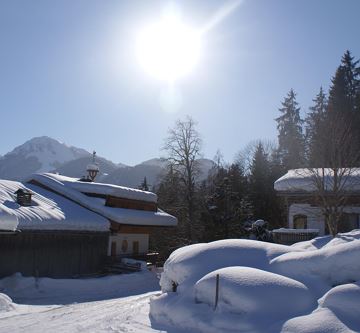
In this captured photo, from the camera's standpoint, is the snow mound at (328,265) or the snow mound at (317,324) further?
the snow mound at (328,265)

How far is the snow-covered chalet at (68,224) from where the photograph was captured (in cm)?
2034

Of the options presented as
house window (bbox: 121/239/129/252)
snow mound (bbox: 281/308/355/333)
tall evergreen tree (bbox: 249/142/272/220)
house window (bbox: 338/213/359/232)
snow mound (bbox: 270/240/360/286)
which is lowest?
snow mound (bbox: 281/308/355/333)

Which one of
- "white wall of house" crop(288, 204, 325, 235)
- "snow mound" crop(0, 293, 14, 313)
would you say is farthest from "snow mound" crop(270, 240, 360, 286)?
"white wall of house" crop(288, 204, 325, 235)

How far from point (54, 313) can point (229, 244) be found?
5.76 m

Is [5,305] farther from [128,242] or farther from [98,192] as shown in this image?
[128,242]

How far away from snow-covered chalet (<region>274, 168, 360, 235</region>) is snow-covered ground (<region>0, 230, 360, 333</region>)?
11134mm

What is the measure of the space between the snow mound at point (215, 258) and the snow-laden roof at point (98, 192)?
13808 mm

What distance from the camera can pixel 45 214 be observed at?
21.9 metres

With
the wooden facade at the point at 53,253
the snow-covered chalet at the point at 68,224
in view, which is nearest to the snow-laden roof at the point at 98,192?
the snow-covered chalet at the point at 68,224

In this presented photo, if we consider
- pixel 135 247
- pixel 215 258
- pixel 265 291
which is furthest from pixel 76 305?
pixel 135 247

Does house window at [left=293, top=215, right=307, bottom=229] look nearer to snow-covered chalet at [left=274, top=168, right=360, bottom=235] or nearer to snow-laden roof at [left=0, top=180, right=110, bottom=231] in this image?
snow-covered chalet at [left=274, top=168, right=360, bottom=235]

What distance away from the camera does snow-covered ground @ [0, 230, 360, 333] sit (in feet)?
29.9

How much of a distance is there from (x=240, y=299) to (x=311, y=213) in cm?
1744

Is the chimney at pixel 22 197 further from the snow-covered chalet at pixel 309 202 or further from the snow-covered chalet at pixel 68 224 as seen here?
the snow-covered chalet at pixel 309 202
